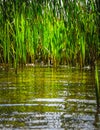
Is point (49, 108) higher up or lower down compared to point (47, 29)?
lower down

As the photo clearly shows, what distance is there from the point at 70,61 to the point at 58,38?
0.78 meters

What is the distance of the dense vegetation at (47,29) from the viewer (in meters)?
6.48

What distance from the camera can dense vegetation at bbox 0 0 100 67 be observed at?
6.48m

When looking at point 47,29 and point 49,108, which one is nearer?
point 49,108

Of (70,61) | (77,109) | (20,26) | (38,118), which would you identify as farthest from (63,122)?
(70,61)

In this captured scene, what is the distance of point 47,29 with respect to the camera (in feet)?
25.5

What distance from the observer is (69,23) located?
261 inches

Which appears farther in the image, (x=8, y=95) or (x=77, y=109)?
(x=8, y=95)

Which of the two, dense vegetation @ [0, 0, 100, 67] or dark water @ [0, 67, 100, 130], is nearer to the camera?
dark water @ [0, 67, 100, 130]

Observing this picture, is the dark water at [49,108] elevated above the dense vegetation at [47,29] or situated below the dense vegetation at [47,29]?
below

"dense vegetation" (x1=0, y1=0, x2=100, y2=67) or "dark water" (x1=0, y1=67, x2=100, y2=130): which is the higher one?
"dense vegetation" (x1=0, y1=0, x2=100, y2=67)

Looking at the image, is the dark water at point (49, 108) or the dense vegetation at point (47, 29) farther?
the dense vegetation at point (47, 29)

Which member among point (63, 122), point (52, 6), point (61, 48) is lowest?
point (63, 122)

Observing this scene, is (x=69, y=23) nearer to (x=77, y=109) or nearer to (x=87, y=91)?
(x=87, y=91)
